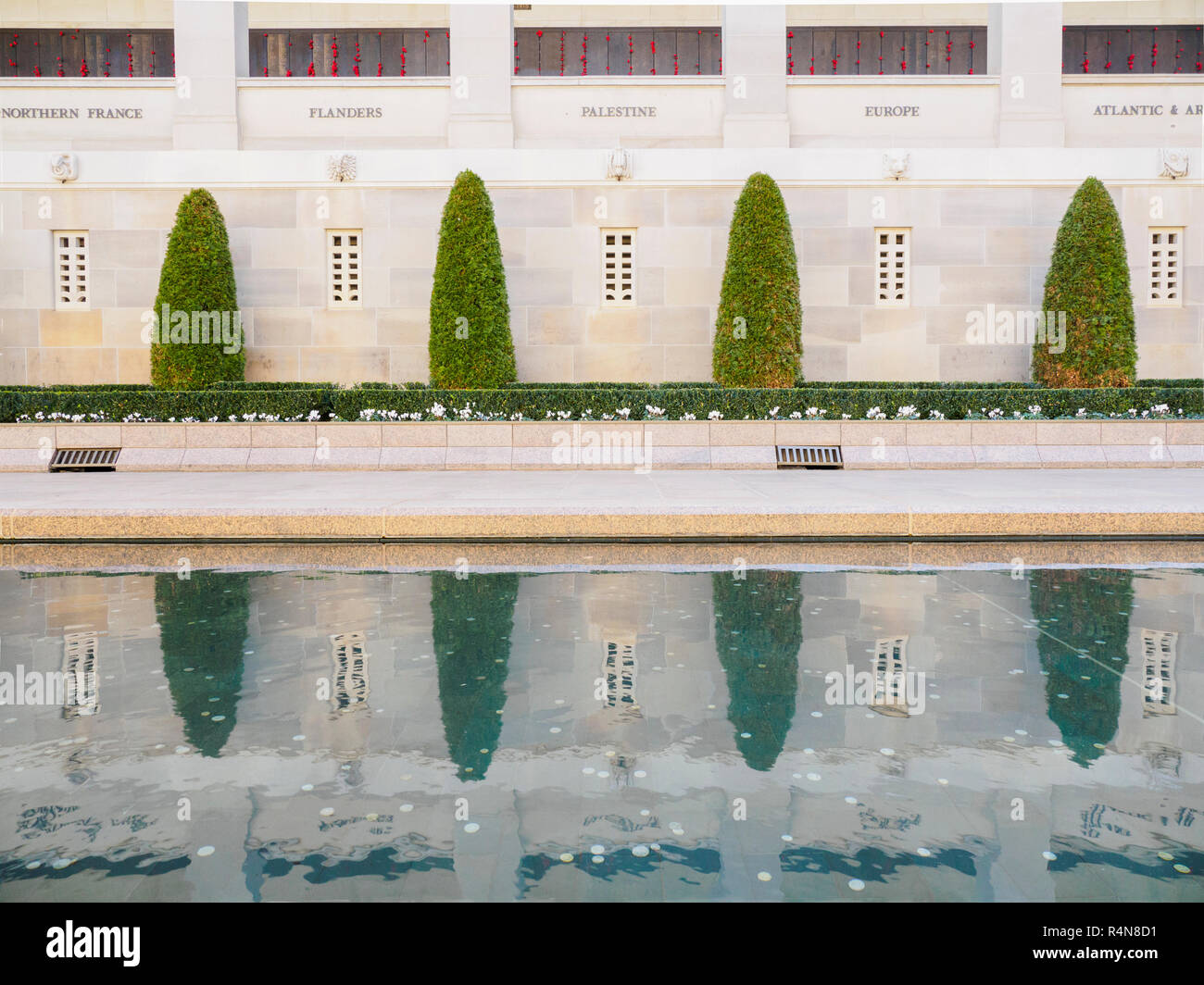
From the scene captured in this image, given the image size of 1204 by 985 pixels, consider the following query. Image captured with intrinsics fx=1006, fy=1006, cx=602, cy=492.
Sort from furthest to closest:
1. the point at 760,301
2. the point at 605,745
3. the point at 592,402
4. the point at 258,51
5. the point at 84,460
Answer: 1. the point at 258,51
2. the point at 760,301
3. the point at 592,402
4. the point at 84,460
5. the point at 605,745

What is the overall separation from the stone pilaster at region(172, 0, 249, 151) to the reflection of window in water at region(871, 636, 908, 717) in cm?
1907

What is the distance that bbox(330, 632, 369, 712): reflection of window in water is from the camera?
4.70 m

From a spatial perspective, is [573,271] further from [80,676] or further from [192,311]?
[80,676]

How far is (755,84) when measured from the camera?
807 inches

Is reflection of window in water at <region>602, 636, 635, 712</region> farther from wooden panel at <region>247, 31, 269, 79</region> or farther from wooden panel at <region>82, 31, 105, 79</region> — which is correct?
wooden panel at <region>82, 31, 105, 79</region>

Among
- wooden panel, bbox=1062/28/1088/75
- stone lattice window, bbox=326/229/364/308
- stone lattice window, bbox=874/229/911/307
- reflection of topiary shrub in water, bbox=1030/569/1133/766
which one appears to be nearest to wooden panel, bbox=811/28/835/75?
wooden panel, bbox=1062/28/1088/75

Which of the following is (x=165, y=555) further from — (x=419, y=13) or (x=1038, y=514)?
(x=419, y=13)

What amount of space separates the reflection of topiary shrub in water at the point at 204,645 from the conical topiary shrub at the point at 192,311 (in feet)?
37.9

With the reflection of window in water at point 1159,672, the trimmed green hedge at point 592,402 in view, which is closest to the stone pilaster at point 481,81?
the trimmed green hedge at point 592,402

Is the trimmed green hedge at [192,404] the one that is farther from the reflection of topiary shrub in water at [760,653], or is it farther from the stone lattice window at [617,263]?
the reflection of topiary shrub in water at [760,653]

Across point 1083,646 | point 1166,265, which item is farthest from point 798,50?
point 1083,646

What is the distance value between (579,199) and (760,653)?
16521 mm

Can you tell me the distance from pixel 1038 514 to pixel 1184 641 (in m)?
4.05
